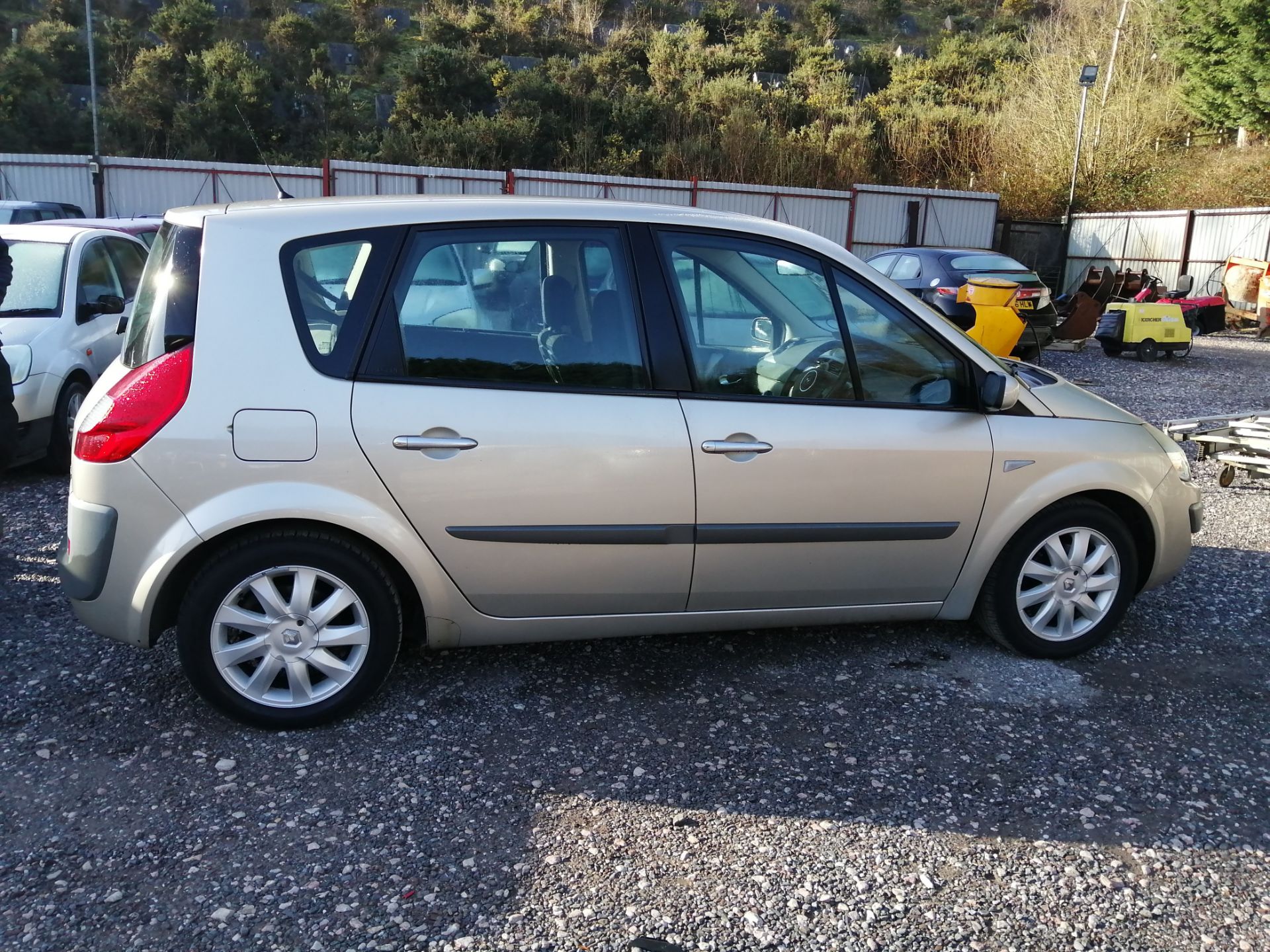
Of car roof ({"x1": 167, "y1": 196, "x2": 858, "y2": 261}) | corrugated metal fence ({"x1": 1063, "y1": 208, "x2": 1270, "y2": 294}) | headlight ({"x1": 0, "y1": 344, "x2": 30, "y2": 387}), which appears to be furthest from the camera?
corrugated metal fence ({"x1": 1063, "y1": 208, "x2": 1270, "y2": 294})

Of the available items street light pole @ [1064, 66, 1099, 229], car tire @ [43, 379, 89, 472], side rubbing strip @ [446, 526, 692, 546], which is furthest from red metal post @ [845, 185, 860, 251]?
side rubbing strip @ [446, 526, 692, 546]

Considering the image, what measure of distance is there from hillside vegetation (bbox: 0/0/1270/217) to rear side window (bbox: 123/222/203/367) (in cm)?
2800

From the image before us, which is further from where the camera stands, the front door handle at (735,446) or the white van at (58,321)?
the white van at (58,321)

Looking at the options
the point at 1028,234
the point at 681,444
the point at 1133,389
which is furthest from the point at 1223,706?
the point at 1028,234

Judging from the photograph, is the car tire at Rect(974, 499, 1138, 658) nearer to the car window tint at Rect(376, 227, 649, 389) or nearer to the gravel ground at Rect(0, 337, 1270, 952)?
the gravel ground at Rect(0, 337, 1270, 952)

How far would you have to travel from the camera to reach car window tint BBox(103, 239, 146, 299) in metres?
7.88

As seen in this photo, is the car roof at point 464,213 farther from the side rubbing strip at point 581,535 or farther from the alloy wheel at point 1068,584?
the alloy wheel at point 1068,584

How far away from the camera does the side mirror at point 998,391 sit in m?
3.75

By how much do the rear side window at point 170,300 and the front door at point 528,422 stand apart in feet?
1.46

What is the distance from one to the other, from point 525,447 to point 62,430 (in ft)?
15.9

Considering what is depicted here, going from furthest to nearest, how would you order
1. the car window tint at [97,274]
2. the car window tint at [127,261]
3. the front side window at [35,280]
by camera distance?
the car window tint at [127,261] < the car window tint at [97,274] < the front side window at [35,280]

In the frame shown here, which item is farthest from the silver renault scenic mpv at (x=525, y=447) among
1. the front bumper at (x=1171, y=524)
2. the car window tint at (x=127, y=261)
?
the car window tint at (x=127, y=261)

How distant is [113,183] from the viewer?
23328 millimetres

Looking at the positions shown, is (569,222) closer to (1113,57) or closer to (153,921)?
(153,921)
